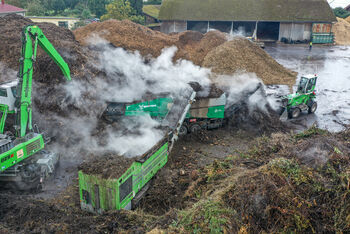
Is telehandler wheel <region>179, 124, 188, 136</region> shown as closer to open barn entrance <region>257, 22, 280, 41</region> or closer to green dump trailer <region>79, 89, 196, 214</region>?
green dump trailer <region>79, 89, 196, 214</region>

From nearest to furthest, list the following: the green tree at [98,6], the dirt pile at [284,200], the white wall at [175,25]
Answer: the dirt pile at [284,200] < the white wall at [175,25] < the green tree at [98,6]

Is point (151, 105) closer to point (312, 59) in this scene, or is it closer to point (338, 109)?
point (338, 109)

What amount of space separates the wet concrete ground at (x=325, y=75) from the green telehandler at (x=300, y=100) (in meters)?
0.48

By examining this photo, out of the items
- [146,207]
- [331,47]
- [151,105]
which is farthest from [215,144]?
[331,47]

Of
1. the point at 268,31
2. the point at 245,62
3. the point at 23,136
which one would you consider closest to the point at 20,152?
the point at 23,136

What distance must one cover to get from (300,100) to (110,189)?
39.0ft

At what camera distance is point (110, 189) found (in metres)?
7.82

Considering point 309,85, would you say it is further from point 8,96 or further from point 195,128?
point 8,96

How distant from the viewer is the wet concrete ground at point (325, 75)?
1620 cm

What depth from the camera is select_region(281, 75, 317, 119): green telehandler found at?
15.7 m

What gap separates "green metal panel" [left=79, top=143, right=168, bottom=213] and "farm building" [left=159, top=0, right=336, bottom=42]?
3015cm

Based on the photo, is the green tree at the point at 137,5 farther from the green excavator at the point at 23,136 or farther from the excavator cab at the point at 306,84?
the green excavator at the point at 23,136

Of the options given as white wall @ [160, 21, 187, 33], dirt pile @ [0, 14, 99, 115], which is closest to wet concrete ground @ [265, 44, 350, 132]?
white wall @ [160, 21, 187, 33]

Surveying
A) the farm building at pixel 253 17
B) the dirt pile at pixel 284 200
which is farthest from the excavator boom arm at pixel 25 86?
the farm building at pixel 253 17
